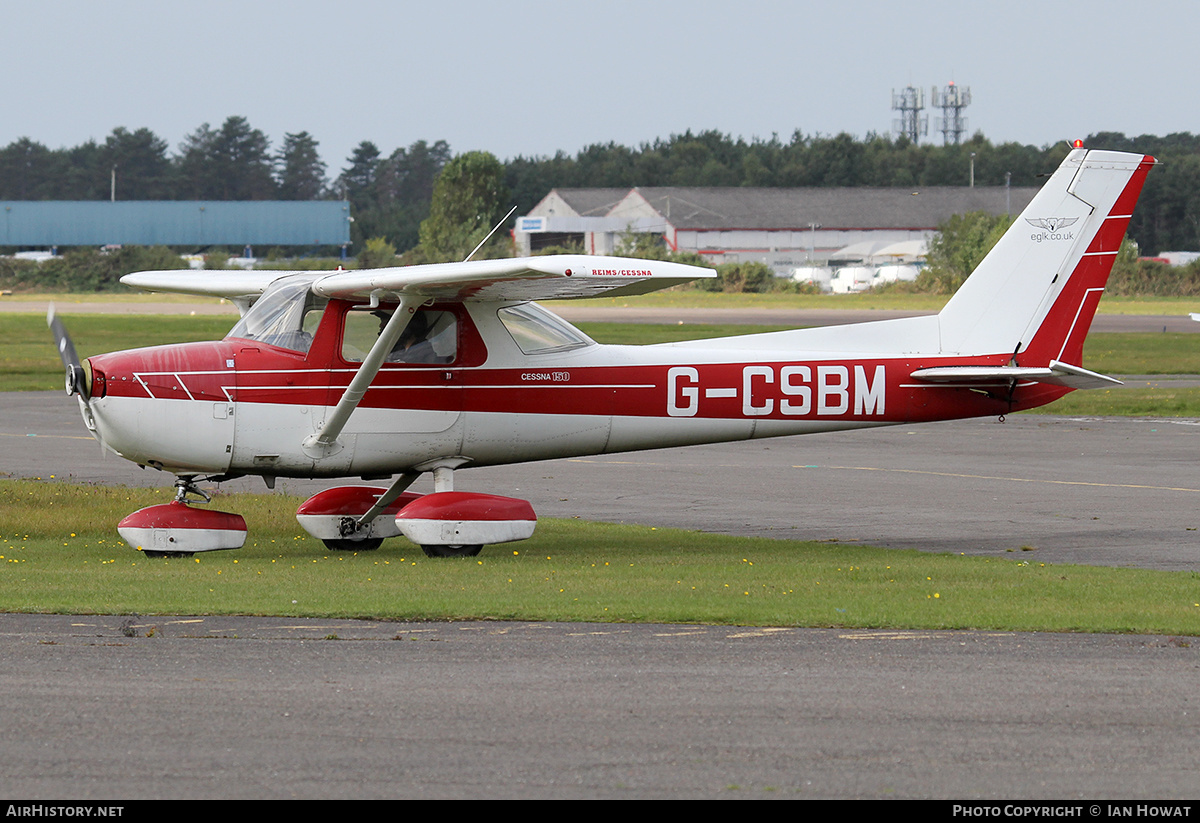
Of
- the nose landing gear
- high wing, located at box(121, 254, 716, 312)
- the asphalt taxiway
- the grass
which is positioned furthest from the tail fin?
the nose landing gear

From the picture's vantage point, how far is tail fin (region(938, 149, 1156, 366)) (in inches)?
566

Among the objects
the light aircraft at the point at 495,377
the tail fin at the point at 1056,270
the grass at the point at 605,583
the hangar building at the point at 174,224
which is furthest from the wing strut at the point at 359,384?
the hangar building at the point at 174,224

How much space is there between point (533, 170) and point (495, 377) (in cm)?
14483

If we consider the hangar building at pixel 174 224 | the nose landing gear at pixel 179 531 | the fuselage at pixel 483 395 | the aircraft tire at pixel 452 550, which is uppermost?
the hangar building at pixel 174 224

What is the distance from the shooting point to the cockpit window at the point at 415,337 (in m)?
13.1

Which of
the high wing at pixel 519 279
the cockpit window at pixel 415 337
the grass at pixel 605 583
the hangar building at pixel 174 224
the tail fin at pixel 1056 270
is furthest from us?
the hangar building at pixel 174 224

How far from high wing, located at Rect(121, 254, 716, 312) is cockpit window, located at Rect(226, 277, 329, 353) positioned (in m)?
0.24

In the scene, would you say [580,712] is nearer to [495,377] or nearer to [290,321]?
[495,377]

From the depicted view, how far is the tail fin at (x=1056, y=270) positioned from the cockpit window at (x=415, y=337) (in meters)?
4.84

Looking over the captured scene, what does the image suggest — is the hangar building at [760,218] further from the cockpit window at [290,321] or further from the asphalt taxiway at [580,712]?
the asphalt taxiway at [580,712]

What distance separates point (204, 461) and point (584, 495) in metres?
6.39

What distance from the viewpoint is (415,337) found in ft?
43.4
